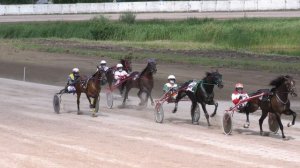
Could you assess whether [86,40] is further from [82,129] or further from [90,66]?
[82,129]

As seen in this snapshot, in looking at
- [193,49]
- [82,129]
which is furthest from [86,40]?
[82,129]

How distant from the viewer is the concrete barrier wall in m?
60.0

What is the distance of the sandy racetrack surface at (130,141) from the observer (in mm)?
12727

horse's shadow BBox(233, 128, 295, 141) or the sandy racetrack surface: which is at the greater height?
the sandy racetrack surface

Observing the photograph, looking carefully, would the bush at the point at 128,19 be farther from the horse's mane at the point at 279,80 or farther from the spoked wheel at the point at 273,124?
the horse's mane at the point at 279,80

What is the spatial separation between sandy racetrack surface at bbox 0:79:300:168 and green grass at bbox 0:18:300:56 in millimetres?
20477

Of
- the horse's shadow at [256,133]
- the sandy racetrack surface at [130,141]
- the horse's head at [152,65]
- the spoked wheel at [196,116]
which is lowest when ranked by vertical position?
the horse's shadow at [256,133]

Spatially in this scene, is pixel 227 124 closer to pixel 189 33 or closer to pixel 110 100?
pixel 110 100

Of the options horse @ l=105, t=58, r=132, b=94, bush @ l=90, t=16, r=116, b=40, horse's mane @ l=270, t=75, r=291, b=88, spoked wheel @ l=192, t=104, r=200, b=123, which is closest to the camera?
horse's mane @ l=270, t=75, r=291, b=88

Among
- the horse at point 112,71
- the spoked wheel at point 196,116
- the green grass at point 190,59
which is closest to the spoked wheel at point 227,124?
the spoked wheel at point 196,116

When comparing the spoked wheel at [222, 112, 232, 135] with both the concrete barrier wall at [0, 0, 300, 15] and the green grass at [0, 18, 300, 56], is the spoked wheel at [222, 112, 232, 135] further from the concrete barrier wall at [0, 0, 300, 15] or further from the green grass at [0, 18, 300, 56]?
the concrete barrier wall at [0, 0, 300, 15]

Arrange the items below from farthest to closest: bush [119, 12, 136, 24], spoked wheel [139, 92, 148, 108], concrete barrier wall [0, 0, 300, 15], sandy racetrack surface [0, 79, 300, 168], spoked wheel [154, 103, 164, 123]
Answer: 1. concrete barrier wall [0, 0, 300, 15]
2. bush [119, 12, 136, 24]
3. spoked wheel [139, 92, 148, 108]
4. spoked wheel [154, 103, 164, 123]
5. sandy racetrack surface [0, 79, 300, 168]

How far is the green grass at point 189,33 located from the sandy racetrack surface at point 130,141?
67.2 ft

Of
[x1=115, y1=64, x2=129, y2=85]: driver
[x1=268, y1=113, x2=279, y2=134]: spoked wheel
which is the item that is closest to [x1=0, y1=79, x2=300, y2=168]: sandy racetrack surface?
[x1=268, y1=113, x2=279, y2=134]: spoked wheel
